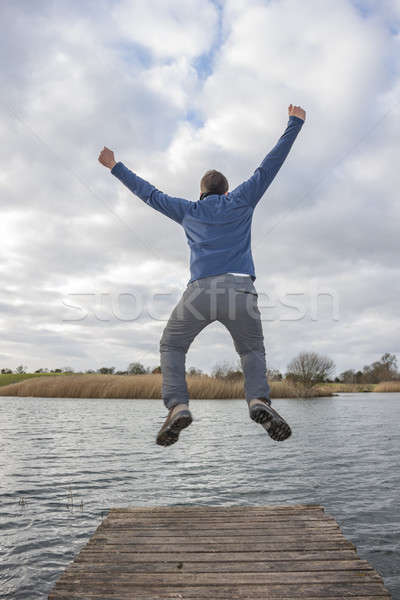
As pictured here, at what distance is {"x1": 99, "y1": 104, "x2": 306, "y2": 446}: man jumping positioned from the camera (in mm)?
4387

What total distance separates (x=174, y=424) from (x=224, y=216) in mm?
1957

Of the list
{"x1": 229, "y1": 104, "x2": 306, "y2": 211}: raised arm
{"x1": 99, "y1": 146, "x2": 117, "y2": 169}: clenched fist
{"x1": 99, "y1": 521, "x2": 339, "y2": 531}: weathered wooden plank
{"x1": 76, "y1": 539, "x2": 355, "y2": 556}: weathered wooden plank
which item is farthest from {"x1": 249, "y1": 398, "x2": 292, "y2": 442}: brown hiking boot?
{"x1": 99, "y1": 146, "x2": 117, "y2": 169}: clenched fist

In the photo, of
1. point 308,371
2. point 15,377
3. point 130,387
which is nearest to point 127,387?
point 130,387

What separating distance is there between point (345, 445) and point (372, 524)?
35.1ft

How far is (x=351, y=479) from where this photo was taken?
1274cm

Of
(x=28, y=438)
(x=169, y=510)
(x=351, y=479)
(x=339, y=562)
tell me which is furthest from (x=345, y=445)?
(x=339, y=562)

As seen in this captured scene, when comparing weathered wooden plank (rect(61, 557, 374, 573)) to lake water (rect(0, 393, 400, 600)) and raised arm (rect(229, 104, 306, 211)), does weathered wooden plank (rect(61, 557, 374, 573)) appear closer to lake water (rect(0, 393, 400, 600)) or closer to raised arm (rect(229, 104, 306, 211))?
lake water (rect(0, 393, 400, 600))

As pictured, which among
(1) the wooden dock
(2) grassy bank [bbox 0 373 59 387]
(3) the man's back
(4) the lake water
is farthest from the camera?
(2) grassy bank [bbox 0 373 59 387]

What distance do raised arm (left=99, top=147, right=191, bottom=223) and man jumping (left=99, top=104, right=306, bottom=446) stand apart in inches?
0.4

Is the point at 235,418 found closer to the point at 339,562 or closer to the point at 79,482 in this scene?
the point at 79,482

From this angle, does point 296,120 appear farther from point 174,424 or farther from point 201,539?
point 201,539

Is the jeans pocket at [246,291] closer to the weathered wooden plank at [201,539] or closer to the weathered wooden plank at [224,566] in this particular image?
the weathered wooden plank at [224,566]

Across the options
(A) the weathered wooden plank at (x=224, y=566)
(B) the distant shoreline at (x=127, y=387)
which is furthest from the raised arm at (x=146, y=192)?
(B) the distant shoreline at (x=127, y=387)

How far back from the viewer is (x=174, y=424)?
4266 millimetres
